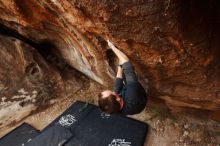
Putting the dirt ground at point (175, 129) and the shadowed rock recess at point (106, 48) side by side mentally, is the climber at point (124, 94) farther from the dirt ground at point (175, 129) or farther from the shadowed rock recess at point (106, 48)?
the dirt ground at point (175, 129)

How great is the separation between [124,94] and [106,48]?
64 centimetres

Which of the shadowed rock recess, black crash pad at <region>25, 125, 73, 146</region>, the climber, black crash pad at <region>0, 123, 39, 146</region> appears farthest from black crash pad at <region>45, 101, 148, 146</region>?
the climber

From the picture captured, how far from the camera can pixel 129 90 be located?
284 centimetres

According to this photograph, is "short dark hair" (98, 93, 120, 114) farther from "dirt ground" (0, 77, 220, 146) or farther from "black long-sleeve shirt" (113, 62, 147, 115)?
"dirt ground" (0, 77, 220, 146)

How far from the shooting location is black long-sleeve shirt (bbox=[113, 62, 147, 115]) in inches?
111

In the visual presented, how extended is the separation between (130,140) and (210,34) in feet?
6.15

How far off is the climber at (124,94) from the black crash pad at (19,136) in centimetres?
195

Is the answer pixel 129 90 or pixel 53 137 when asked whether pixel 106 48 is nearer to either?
pixel 129 90

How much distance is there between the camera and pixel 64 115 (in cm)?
433

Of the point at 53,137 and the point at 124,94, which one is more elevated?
the point at 124,94

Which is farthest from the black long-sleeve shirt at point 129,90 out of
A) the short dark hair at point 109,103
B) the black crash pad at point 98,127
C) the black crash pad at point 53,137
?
the black crash pad at point 53,137

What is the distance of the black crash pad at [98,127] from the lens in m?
3.77

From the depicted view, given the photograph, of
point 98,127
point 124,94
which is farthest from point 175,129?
point 124,94

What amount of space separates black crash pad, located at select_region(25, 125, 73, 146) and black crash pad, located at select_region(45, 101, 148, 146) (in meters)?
0.08
